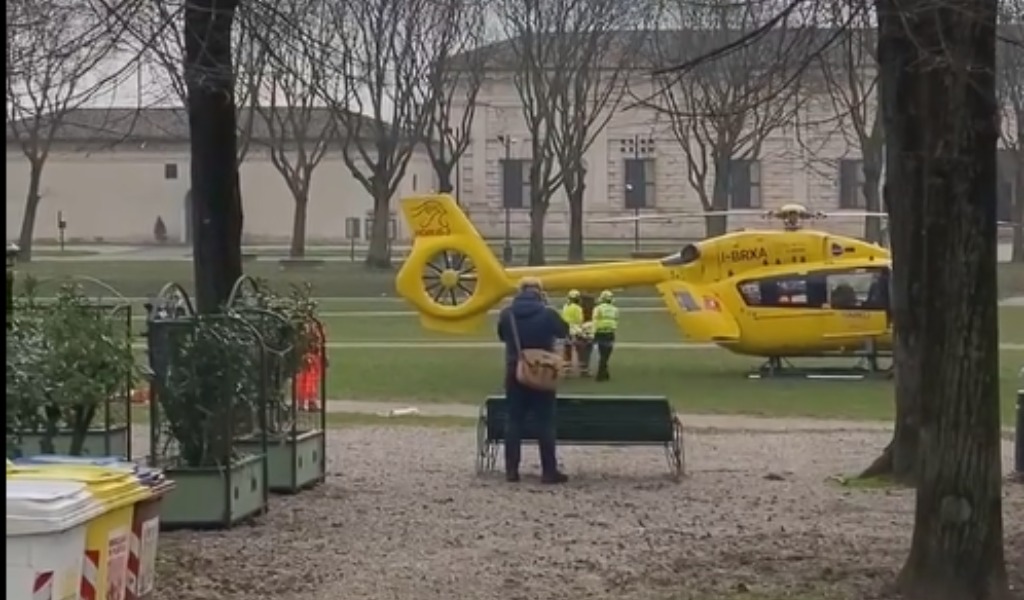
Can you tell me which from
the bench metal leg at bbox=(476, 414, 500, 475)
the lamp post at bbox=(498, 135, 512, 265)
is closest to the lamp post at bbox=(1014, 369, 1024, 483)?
the bench metal leg at bbox=(476, 414, 500, 475)

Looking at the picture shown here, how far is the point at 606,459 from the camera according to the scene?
1859 centimetres

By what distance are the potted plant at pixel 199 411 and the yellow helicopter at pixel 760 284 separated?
19.6 meters

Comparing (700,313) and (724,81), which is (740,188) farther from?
(700,313)

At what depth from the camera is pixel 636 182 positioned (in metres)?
86.6

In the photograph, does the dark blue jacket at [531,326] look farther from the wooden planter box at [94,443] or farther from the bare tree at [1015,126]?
the bare tree at [1015,126]

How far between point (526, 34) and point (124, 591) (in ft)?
176

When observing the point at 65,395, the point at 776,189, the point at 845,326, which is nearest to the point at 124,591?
the point at 65,395

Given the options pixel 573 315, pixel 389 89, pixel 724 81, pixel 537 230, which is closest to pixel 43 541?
pixel 573 315

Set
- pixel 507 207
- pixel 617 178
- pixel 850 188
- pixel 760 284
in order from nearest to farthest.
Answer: pixel 760 284, pixel 850 188, pixel 617 178, pixel 507 207

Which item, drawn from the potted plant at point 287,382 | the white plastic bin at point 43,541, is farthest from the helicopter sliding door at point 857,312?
the white plastic bin at point 43,541

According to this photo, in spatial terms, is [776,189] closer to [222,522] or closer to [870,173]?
[870,173]

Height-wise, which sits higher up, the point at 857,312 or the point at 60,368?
the point at 60,368

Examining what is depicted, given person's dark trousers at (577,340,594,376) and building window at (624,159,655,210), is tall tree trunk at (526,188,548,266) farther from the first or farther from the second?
person's dark trousers at (577,340,594,376)

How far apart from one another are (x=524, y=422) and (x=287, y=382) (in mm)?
2269
